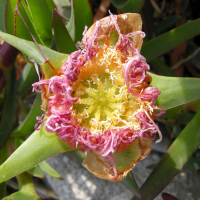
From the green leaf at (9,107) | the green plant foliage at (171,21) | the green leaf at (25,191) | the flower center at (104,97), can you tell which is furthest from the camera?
the green plant foliage at (171,21)

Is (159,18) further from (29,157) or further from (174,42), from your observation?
(29,157)

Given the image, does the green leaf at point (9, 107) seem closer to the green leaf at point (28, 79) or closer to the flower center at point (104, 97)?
the green leaf at point (28, 79)

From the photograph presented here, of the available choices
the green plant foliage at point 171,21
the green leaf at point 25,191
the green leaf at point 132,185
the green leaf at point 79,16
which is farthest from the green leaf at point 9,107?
the green plant foliage at point 171,21

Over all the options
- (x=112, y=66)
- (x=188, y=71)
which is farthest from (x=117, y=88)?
(x=188, y=71)

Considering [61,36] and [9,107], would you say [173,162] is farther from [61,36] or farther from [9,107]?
[9,107]

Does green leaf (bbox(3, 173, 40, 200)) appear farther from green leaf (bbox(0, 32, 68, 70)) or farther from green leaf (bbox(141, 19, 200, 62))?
green leaf (bbox(141, 19, 200, 62))

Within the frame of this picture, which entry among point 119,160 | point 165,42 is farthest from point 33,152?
point 165,42

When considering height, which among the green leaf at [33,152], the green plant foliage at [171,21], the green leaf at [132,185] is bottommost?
the green leaf at [132,185]

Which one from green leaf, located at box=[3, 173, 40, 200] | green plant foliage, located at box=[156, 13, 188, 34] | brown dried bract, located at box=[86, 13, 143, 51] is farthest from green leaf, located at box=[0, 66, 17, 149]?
green plant foliage, located at box=[156, 13, 188, 34]
